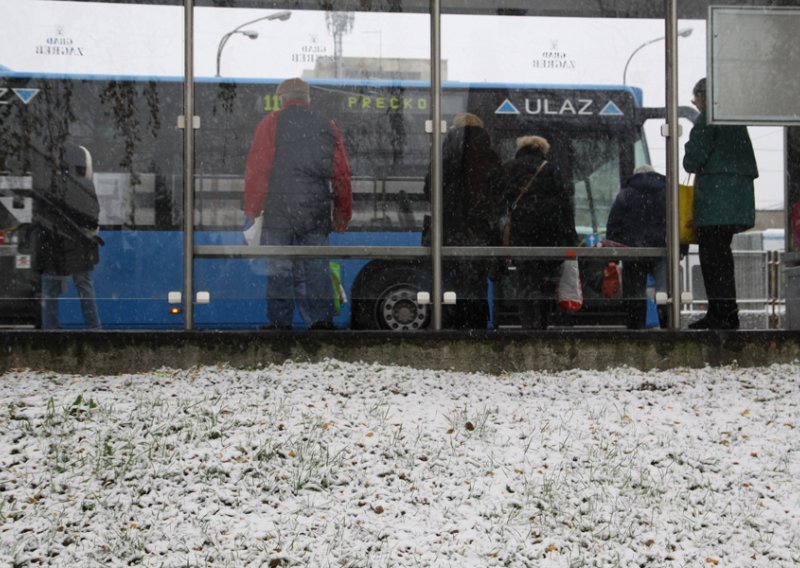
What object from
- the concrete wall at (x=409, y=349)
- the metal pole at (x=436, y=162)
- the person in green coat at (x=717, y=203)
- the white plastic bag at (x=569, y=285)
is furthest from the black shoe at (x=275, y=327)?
the person in green coat at (x=717, y=203)

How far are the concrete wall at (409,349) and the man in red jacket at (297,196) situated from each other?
21.3 inches

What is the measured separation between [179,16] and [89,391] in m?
3.14

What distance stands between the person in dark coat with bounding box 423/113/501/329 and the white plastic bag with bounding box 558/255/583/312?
0.61m

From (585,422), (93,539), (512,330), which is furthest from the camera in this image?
(512,330)

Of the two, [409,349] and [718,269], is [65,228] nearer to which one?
[409,349]

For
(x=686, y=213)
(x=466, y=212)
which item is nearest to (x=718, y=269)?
(x=686, y=213)

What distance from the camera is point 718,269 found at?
315 inches

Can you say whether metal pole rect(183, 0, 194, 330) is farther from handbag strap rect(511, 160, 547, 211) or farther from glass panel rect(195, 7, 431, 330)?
handbag strap rect(511, 160, 547, 211)

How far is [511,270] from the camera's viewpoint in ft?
26.0

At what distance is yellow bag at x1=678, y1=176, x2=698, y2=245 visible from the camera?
Answer: 7992 mm

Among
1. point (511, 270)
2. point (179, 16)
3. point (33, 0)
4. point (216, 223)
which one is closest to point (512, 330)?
Answer: point (511, 270)

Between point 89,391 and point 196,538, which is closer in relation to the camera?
point 196,538

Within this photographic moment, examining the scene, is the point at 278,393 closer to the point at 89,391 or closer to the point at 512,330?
the point at 89,391

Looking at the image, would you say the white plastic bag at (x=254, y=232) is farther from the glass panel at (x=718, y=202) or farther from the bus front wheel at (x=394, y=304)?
the glass panel at (x=718, y=202)
